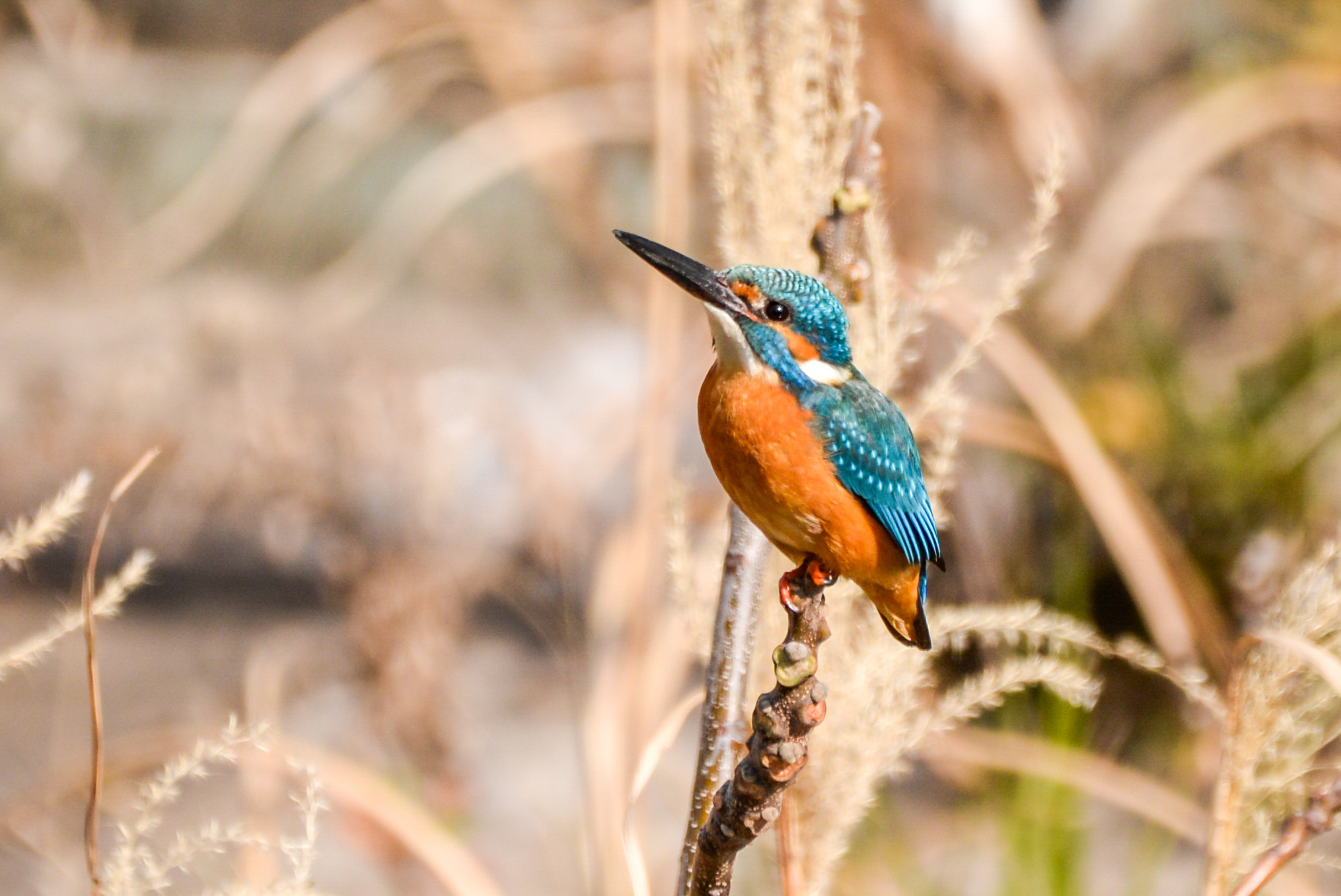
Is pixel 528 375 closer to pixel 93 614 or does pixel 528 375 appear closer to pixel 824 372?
pixel 824 372

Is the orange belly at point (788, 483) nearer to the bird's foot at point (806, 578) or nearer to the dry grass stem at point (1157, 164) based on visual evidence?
the bird's foot at point (806, 578)

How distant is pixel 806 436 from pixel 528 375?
3.41 m

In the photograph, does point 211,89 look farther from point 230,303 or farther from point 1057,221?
point 1057,221

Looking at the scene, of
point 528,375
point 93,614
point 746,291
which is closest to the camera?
point 93,614

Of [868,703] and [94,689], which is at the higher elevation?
[868,703]

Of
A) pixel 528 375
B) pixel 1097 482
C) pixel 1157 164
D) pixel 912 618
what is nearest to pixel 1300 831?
pixel 912 618

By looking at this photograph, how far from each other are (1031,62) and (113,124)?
147 inches

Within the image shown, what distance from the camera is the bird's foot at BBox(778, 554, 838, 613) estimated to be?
34.7 inches

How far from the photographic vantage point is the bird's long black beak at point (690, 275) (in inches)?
31.5

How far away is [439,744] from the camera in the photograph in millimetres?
2166

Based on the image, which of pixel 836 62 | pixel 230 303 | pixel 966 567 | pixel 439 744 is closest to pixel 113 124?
pixel 230 303

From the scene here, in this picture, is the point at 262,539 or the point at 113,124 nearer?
the point at 262,539

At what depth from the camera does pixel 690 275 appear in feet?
2.79

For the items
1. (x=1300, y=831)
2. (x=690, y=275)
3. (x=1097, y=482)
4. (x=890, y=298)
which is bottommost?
(x=1300, y=831)
